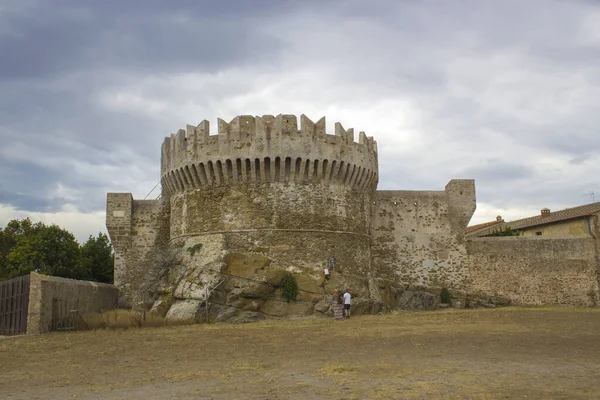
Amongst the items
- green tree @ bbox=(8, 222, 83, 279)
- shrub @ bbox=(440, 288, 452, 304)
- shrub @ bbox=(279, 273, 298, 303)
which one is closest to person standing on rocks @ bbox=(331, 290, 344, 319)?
shrub @ bbox=(279, 273, 298, 303)

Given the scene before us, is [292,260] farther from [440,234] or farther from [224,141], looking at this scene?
[440,234]

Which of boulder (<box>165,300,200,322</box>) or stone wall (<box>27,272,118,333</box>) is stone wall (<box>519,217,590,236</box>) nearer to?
boulder (<box>165,300,200,322</box>)

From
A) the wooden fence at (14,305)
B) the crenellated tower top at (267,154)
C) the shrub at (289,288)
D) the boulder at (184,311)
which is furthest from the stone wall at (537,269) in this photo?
the wooden fence at (14,305)

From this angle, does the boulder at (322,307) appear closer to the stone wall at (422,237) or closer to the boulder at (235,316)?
the boulder at (235,316)

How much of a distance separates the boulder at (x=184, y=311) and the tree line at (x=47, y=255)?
11028mm

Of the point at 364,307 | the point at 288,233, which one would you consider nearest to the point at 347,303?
the point at 364,307

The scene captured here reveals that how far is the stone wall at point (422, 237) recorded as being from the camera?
23828mm

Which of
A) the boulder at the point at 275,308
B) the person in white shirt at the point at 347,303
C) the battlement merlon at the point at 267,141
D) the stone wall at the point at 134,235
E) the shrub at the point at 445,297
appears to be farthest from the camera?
the shrub at the point at 445,297

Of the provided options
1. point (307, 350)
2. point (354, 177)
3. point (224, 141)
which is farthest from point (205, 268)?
point (307, 350)

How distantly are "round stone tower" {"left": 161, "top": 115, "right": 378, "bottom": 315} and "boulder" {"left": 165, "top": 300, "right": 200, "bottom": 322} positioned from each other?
1.50 feet

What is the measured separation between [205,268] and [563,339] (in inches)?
448

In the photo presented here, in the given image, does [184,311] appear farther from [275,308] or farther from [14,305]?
[14,305]

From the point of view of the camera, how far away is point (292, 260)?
66.0ft

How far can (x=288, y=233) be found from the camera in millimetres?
20391
